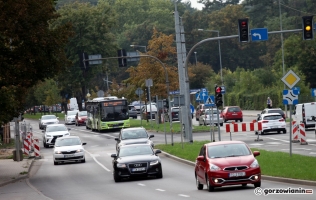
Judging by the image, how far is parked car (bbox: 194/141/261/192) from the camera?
66.9ft

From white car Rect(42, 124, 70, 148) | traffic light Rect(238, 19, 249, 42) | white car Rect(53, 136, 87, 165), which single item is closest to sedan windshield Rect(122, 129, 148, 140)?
white car Rect(53, 136, 87, 165)

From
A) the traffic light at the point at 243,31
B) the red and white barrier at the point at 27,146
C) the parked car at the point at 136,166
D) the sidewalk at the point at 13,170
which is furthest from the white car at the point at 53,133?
the parked car at the point at 136,166

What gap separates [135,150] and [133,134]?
11.1 meters

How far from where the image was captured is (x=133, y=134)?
39.0 meters

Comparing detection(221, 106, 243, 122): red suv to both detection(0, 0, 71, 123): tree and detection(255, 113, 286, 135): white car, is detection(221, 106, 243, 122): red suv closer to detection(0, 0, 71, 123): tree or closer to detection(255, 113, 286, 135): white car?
detection(255, 113, 286, 135): white car

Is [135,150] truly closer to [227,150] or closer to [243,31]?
[227,150]

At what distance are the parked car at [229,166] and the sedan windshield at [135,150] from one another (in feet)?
20.5

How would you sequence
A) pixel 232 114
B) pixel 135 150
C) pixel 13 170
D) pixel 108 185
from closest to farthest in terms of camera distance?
pixel 108 185 → pixel 135 150 → pixel 13 170 → pixel 232 114

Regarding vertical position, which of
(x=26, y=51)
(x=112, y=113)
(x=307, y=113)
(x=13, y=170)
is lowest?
(x=13, y=170)

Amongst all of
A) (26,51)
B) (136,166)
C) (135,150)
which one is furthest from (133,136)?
(136,166)

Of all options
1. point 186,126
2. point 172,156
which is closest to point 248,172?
point 172,156

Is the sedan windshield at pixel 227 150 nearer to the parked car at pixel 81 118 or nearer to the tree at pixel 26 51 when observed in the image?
the tree at pixel 26 51

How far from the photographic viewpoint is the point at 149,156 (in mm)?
27312

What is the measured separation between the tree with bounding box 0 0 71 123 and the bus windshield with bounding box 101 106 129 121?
3533 centimetres
